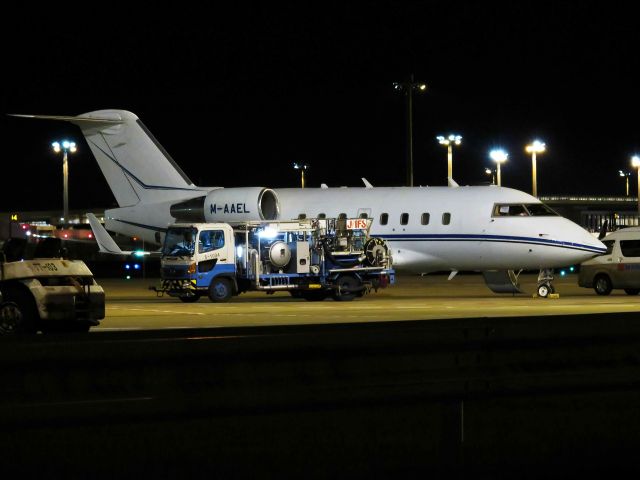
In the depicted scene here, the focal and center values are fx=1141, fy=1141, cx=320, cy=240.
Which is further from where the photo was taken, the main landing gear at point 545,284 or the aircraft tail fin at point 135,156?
the aircraft tail fin at point 135,156

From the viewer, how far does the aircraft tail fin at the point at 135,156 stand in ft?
119

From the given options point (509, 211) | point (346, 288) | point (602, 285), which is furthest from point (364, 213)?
point (602, 285)

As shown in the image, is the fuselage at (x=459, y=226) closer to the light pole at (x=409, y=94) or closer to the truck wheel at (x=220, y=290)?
the truck wheel at (x=220, y=290)

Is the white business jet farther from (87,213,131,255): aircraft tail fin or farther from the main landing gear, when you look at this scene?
(87,213,131,255): aircraft tail fin

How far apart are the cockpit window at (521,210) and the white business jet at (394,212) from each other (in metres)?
0.03

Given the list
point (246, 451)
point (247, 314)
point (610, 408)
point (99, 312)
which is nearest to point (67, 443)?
point (246, 451)

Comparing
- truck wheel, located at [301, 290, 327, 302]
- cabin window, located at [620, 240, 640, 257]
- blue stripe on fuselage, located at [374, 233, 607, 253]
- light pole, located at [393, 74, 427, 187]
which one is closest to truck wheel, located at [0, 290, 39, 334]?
truck wheel, located at [301, 290, 327, 302]

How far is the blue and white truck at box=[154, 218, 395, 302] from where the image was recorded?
28.9m

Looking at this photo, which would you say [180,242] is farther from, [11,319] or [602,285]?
[11,319]

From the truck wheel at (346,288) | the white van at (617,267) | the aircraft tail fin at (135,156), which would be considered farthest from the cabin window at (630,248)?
the aircraft tail fin at (135,156)

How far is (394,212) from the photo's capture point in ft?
109

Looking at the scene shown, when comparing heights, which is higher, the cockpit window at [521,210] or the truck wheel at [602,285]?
the cockpit window at [521,210]

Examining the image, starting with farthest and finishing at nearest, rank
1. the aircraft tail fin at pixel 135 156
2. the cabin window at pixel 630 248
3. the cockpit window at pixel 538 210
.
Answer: the aircraft tail fin at pixel 135 156 < the cabin window at pixel 630 248 < the cockpit window at pixel 538 210

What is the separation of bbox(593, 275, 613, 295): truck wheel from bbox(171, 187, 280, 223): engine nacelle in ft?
32.1
